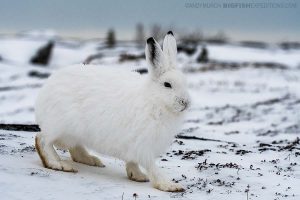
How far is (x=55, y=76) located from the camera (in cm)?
543

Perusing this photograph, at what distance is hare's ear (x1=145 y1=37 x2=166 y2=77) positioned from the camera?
486cm

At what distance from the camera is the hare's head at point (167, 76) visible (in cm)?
481

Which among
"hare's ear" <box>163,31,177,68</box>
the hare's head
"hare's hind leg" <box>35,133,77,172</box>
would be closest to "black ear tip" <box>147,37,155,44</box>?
the hare's head

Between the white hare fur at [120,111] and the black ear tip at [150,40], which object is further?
the white hare fur at [120,111]

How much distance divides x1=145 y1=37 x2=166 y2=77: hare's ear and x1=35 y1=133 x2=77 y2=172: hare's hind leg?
133 cm

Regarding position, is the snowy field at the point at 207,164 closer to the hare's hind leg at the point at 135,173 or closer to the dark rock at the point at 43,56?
the hare's hind leg at the point at 135,173

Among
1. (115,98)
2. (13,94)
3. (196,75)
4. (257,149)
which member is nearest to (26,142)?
(115,98)

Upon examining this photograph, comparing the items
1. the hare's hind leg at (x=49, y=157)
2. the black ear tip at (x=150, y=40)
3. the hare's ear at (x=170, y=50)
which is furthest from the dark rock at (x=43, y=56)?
the black ear tip at (x=150, y=40)

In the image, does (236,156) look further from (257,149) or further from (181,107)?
(181,107)

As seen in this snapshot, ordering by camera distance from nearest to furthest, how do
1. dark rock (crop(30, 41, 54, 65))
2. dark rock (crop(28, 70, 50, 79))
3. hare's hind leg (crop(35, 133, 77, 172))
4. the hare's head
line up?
the hare's head
hare's hind leg (crop(35, 133, 77, 172))
dark rock (crop(28, 70, 50, 79))
dark rock (crop(30, 41, 54, 65))

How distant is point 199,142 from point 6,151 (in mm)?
3447

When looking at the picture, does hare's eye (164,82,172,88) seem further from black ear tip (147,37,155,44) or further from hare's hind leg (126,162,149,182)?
hare's hind leg (126,162,149,182)

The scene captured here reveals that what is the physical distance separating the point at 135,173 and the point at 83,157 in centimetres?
84

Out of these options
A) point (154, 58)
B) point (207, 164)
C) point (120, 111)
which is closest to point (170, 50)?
point (154, 58)
